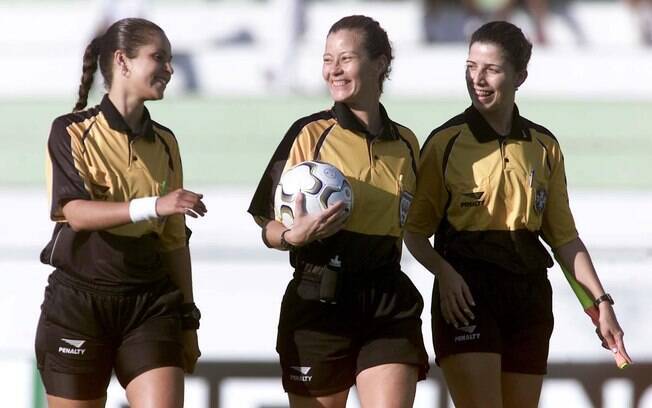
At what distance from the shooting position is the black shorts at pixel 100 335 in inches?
175

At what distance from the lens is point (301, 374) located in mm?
4535

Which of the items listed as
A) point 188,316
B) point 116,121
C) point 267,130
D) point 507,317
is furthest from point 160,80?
point 267,130

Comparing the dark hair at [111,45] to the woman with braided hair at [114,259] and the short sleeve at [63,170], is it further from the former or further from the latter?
the short sleeve at [63,170]

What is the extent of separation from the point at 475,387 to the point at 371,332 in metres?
0.44

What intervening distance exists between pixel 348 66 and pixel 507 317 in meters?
1.11

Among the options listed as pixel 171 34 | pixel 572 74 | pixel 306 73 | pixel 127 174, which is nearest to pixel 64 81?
pixel 171 34

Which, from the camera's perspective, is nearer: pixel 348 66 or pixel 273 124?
pixel 348 66

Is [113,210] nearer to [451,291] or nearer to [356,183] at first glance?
[356,183]

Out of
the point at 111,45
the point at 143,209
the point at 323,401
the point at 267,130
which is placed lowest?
the point at 323,401

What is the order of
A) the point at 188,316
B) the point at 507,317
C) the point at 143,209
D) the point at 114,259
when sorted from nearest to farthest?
the point at 143,209 < the point at 114,259 < the point at 188,316 < the point at 507,317

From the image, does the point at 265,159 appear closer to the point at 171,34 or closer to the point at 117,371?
the point at 171,34

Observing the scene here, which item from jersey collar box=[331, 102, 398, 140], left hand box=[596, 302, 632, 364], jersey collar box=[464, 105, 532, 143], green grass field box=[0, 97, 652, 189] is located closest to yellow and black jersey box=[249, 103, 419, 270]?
jersey collar box=[331, 102, 398, 140]

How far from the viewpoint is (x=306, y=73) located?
12031 millimetres

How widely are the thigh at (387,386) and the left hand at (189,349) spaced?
632mm
